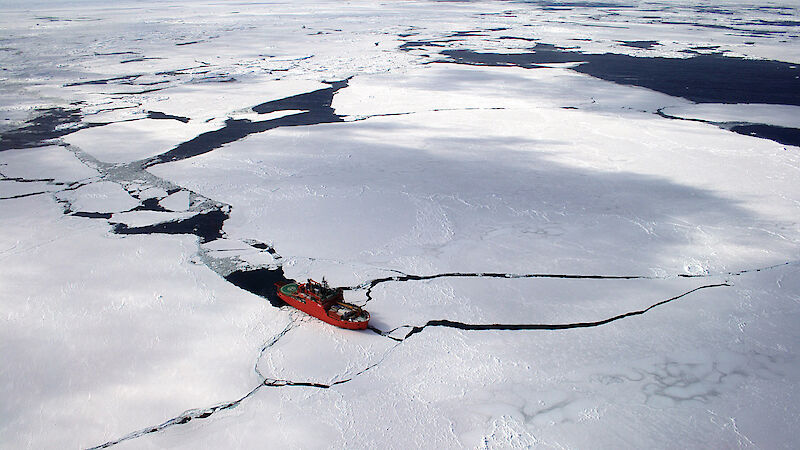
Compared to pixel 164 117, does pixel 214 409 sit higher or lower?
lower

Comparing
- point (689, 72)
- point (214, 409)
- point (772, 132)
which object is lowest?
point (214, 409)

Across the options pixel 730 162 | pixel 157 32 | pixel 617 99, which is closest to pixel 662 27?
pixel 617 99

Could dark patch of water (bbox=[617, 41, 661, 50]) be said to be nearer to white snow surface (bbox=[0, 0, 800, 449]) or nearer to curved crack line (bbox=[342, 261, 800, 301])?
white snow surface (bbox=[0, 0, 800, 449])

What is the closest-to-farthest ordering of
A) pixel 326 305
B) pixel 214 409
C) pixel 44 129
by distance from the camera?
1. pixel 214 409
2. pixel 326 305
3. pixel 44 129

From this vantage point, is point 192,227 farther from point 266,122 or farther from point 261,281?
Result: point 266,122

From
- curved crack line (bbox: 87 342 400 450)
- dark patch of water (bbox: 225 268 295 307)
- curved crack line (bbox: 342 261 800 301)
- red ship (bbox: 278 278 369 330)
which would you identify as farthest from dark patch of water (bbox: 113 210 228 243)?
A: curved crack line (bbox: 87 342 400 450)

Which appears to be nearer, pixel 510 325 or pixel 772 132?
pixel 510 325

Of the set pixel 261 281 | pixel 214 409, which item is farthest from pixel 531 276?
pixel 214 409
